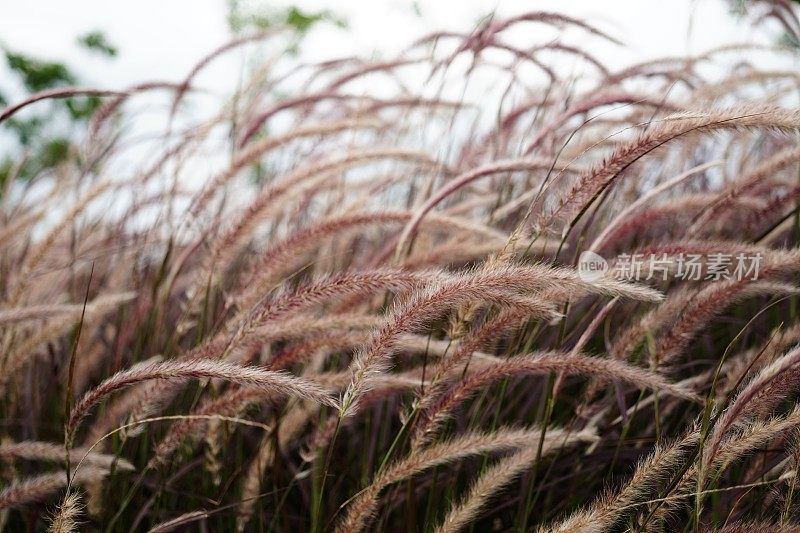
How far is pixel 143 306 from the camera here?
6.00 ft

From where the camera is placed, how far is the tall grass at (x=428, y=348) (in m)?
0.99

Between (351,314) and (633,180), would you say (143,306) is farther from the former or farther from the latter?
(633,180)

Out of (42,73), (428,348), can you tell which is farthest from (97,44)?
(428,348)

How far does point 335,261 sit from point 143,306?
1.88 ft

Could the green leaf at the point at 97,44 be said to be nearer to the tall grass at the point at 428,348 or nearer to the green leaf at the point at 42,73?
the green leaf at the point at 42,73

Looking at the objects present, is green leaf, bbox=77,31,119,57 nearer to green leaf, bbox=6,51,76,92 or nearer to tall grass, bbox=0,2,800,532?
green leaf, bbox=6,51,76,92

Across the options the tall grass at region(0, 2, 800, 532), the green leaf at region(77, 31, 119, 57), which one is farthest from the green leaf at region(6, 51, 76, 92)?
the tall grass at region(0, 2, 800, 532)

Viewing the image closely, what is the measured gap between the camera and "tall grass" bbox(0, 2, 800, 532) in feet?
3.26

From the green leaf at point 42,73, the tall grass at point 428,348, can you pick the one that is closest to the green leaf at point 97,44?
the green leaf at point 42,73

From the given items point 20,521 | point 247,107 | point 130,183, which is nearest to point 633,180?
point 247,107

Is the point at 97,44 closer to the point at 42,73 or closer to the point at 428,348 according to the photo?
the point at 42,73

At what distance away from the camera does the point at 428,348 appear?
1196mm

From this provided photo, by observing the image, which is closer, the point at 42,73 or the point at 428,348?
the point at 428,348

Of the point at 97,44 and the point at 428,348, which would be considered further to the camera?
the point at 97,44
